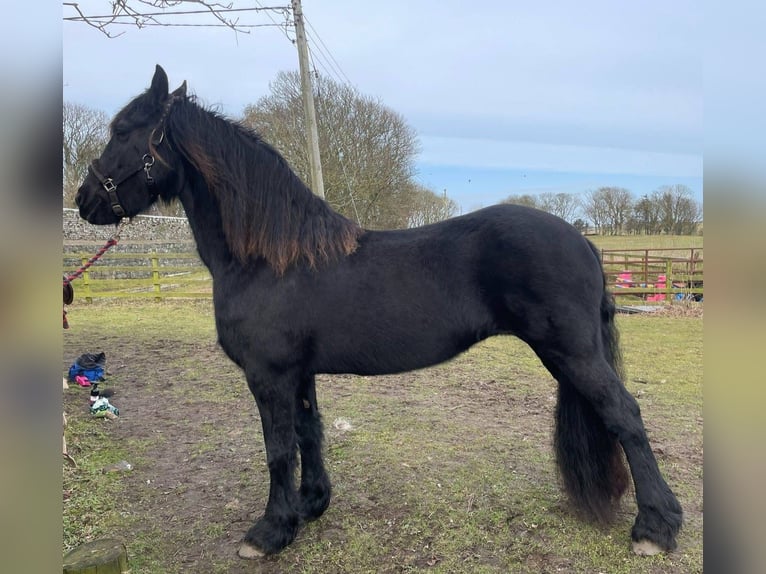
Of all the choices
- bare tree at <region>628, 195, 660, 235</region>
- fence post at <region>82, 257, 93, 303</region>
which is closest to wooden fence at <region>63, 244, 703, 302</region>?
fence post at <region>82, 257, 93, 303</region>

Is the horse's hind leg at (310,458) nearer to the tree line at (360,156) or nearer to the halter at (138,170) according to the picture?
the halter at (138,170)

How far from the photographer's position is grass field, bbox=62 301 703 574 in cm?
245

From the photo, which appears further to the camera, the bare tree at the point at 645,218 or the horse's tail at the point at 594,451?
the bare tree at the point at 645,218

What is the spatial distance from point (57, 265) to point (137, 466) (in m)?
3.32

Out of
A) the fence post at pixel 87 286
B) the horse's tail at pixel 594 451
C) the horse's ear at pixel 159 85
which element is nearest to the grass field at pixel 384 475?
the horse's tail at pixel 594 451

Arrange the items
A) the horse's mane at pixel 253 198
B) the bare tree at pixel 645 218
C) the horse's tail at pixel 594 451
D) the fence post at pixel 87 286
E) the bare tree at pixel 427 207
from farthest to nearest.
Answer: the bare tree at pixel 427 207, the fence post at pixel 87 286, the bare tree at pixel 645 218, the horse's tail at pixel 594 451, the horse's mane at pixel 253 198

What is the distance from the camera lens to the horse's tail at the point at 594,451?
2627 mm

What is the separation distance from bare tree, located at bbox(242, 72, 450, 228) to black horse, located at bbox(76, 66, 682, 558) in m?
12.7

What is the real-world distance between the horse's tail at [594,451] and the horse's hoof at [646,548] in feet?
0.74

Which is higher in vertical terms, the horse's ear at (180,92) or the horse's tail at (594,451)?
the horse's ear at (180,92)

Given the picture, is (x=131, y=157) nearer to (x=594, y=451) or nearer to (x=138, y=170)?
(x=138, y=170)

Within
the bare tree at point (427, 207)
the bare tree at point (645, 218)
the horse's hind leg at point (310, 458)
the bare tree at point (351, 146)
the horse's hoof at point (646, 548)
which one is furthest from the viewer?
the bare tree at point (427, 207)

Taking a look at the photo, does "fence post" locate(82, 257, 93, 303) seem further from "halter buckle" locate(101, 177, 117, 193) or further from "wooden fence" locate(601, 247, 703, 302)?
"wooden fence" locate(601, 247, 703, 302)

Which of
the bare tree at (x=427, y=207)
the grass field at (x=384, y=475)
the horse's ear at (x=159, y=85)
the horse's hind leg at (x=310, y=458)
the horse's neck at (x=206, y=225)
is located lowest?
the grass field at (x=384, y=475)
